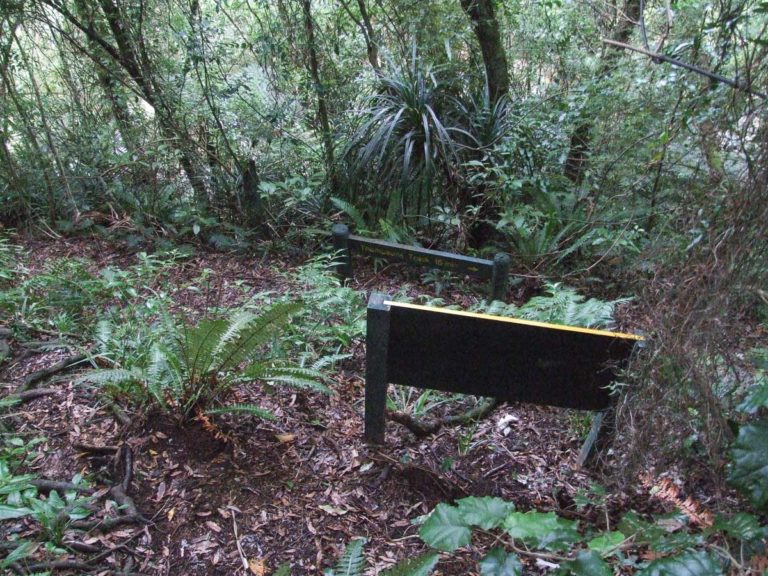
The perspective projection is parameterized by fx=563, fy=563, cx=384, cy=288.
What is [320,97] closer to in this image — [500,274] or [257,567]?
[500,274]

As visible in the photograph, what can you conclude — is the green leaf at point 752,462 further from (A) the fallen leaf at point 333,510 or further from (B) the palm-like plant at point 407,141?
(B) the palm-like plant at point 407,141

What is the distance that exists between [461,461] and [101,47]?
477cm

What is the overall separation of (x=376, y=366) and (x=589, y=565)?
1194 millimetres

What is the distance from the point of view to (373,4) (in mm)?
5715

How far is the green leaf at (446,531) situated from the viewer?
1292mm

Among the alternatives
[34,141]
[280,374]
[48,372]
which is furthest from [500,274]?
[34,141]

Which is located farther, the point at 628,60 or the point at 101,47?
the point at 101,47

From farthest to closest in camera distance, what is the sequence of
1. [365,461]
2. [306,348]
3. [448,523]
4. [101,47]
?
[101,47] < [306,348] < [365,461] < [448,523]

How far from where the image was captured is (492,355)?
7.06ft

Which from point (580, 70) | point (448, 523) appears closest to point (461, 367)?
point (448, 523)

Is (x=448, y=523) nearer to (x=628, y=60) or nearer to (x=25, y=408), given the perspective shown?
(x=25, y=408)

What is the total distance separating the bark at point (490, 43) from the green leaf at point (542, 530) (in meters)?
4.62

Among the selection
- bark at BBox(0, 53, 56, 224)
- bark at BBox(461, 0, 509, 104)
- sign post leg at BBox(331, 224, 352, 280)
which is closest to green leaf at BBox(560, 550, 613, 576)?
sign post leg at BBox(331, 224, 352, 280)

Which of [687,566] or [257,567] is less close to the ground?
[687,566]
